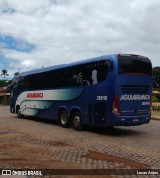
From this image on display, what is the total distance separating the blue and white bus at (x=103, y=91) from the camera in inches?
563

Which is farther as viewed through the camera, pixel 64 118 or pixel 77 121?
pixel 64 118

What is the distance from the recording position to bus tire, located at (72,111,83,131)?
53.8 ft

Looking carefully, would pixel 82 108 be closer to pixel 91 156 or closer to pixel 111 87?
pixel 111 87

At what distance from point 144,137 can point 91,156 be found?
16.4ft

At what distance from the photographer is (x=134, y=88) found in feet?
48.4

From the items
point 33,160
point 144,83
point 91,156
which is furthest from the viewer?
point 144,83

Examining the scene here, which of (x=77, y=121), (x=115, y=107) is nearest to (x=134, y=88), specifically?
(x=115, y=107)

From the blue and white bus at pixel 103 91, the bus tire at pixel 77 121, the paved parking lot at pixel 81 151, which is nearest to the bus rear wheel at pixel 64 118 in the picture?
the blue and white bus at pixel 103 91

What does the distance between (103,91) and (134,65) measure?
1714 millimetres

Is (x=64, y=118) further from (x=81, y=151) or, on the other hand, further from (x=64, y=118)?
(x=81, y=151)

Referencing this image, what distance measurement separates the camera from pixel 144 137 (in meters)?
14.3

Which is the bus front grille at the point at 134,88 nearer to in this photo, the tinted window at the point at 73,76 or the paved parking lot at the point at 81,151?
the tinted window at the point at 73,76

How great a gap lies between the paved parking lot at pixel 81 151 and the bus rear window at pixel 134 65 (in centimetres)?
275

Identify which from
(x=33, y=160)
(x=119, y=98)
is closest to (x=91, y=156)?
(x=33, y=160)
